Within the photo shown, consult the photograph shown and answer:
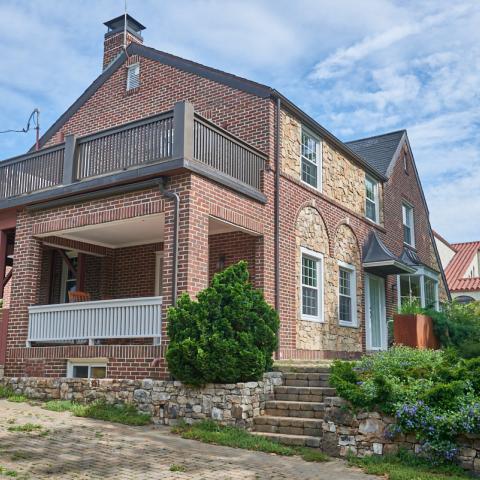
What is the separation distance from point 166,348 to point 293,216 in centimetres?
503

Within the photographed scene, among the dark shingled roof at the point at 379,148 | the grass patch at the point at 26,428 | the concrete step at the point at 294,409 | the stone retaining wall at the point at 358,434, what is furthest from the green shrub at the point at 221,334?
the dark shingled roof at the point at 379,148

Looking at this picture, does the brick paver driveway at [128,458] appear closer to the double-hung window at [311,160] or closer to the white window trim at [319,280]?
the white window trim at [319,280]

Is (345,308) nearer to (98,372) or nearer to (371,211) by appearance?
(371,211)

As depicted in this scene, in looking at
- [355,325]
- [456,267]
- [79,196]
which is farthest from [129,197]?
[456,267]

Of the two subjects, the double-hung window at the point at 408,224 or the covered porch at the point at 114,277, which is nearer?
the covered porch at the point at 114,277

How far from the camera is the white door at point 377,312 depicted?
1792 cm

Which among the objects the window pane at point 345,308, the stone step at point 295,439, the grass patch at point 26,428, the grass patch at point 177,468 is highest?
the window pane at point 345,308

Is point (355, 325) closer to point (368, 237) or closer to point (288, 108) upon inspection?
point (368, 237)

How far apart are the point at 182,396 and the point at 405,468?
3.74 metres

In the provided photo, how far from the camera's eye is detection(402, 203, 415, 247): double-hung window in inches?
850

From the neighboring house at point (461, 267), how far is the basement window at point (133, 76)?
18583 millimetres

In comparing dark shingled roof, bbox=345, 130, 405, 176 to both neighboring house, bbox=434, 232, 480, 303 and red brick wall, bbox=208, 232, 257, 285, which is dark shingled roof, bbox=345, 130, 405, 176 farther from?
neighboring house, bbox=434, 232, 480, 303

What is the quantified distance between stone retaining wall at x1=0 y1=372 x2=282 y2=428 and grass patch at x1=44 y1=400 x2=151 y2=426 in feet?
0.37

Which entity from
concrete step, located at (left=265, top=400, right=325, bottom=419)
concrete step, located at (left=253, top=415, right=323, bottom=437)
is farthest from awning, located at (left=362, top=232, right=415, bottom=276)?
concrete step, located at (left=253, top=415, right=323, bottom=437)
